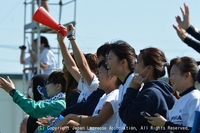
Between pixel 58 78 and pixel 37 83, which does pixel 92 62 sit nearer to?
pixel 58 78

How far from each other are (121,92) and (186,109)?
0.83 m

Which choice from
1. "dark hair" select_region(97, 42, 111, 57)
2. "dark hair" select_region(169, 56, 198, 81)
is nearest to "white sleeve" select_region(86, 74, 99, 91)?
"dark hair" select_region(97, 42, 111, 57)

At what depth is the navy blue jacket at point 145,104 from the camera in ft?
19.0

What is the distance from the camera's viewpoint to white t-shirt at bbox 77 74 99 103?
7016 mm

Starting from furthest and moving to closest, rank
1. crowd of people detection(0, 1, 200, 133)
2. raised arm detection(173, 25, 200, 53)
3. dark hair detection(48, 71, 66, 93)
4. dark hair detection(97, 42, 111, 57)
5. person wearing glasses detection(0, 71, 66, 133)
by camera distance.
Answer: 1. dark hair detection(48, 71, 66, 93)
2. person wearing glasses detection(0, 71, 66, 133)
3. dark hair detection(97, 42, 111, 57)
4. crowd of people detection(0, 1, 200, 133)
5. raised arm detection(173, 25, 200, 53)

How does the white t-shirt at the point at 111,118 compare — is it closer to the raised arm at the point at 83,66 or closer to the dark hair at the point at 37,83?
the raised arm at the point at 83,66

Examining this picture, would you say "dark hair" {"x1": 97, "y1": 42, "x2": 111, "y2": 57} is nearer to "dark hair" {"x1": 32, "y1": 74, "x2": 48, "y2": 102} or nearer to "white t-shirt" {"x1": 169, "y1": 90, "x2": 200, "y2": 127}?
"white t-shirt" {"x1": 169, "y1": 90, "x2": 200, "y2": 127}

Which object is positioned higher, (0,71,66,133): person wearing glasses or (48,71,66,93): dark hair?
(48,71,66,93): dark hair

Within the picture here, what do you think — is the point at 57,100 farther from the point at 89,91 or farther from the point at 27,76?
the point at 27,76

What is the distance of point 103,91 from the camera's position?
6824 mm

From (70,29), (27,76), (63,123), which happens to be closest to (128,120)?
(63,123)

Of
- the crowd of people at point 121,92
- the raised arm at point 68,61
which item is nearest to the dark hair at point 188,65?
the crowd of people at point 121,92

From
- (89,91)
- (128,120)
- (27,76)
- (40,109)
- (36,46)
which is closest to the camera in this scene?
(128,120)

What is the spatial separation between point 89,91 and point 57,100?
85 cm
